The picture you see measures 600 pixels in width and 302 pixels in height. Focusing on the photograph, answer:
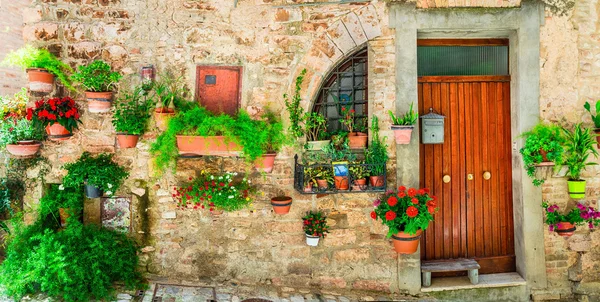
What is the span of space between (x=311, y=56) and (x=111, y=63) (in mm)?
2267

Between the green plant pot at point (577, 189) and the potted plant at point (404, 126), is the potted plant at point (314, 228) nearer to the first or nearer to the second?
the potted plant at point (404, 126)

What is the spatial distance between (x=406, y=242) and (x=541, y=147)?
1.82 metres

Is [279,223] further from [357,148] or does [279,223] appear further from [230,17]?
[230,17]

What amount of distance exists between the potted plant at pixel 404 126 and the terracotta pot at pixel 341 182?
0.73 metres

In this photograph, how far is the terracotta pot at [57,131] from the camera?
412 cm

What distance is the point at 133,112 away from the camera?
166 inches

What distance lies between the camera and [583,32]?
449 cm

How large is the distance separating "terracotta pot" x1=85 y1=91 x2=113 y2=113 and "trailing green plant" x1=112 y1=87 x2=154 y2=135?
14 cm

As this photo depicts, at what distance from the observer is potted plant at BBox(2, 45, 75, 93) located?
411 cm

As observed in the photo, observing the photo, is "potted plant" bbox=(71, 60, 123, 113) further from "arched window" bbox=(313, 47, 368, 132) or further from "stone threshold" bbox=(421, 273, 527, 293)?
"stone threshold" bbox=(421, 273, 527, 293)

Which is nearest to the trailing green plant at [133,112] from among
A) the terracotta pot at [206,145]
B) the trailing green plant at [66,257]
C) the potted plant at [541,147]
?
the terracotta pot at [206,145]

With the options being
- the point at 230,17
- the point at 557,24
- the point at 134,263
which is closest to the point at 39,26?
the point at 230,17

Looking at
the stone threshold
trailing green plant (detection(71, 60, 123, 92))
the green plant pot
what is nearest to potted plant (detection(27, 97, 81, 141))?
trailing green plant (detection(71, 60, 123, 92))

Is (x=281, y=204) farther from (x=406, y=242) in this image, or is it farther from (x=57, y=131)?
(x=57, y=131)
